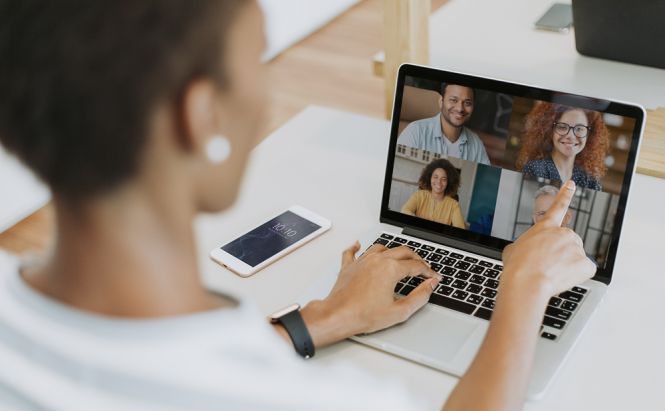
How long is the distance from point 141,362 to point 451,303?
59 centimetres

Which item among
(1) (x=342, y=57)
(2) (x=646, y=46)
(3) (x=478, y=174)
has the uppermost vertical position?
(2) (x=646, y=46)

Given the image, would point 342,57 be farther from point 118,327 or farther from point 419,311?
point 118,327

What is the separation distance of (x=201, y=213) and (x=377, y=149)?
903mm

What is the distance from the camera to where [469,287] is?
104 cm

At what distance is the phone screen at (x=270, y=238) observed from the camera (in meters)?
1.13

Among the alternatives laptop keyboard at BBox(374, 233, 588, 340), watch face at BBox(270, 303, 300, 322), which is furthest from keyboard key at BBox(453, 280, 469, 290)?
watch face at BBox(270, 303, 300, 322)

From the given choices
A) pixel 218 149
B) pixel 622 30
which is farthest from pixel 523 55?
pixel 218 149

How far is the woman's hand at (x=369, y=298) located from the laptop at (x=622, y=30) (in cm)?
69


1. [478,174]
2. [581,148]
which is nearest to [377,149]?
[478,174]

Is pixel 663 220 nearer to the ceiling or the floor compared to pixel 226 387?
nearer to the floor

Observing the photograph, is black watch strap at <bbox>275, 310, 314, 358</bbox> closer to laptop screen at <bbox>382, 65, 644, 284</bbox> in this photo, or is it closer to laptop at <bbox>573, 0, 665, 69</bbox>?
laptop screen at <bbox>382, 65, 644, 284</bbox>

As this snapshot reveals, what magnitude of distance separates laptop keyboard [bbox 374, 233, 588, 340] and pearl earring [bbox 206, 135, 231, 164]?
56cm

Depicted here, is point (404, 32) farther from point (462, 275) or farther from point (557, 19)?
point (462, 275)

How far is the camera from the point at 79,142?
458 millimetres
